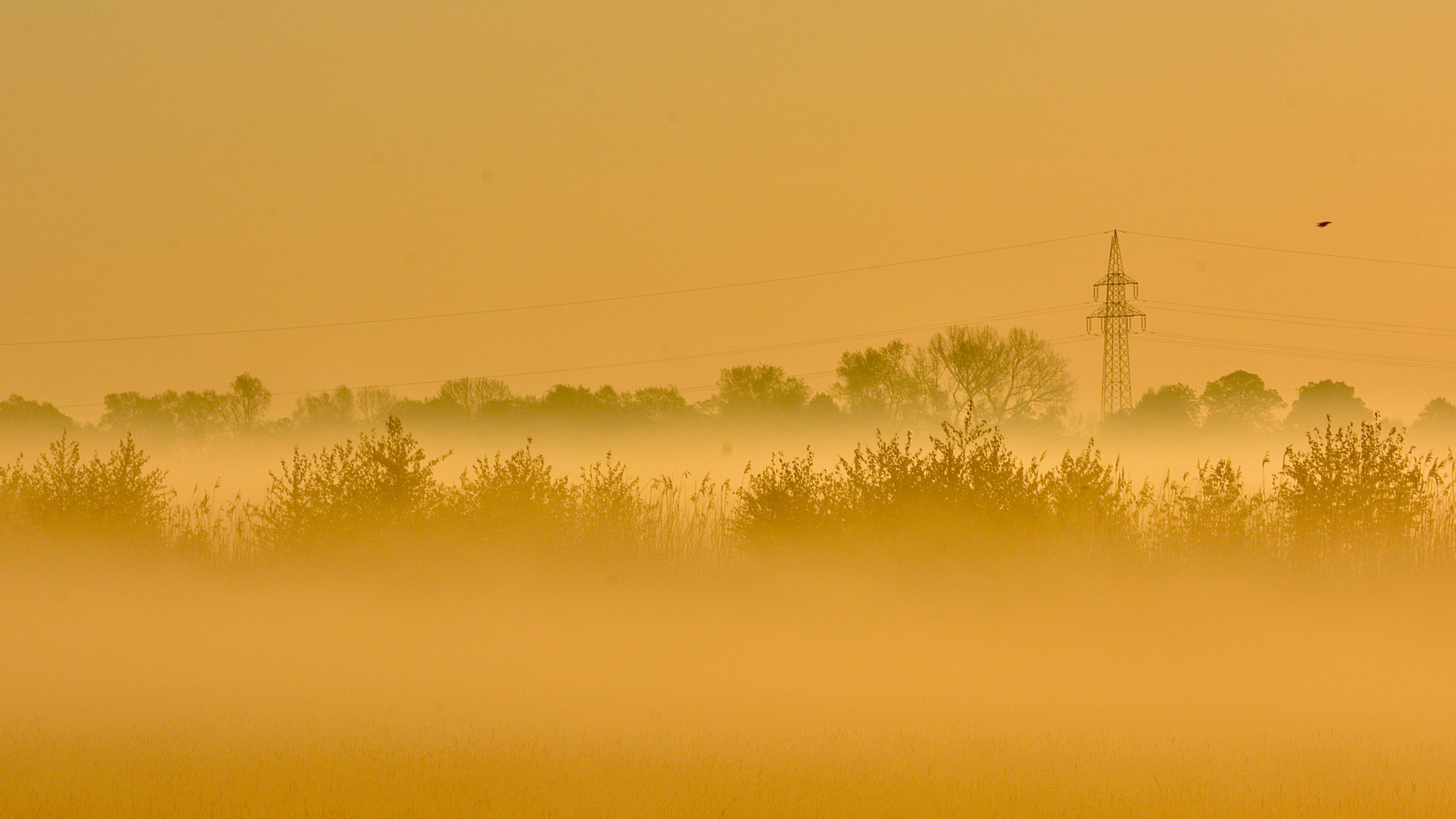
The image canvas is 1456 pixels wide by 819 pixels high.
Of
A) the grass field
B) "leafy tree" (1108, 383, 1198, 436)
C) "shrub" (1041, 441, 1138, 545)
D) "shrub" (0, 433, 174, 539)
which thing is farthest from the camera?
"leafy tree" (1108, 383, 1198, 436)

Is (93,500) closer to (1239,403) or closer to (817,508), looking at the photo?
(817,508)

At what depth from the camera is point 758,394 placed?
304 feet

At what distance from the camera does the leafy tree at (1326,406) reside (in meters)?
76.5

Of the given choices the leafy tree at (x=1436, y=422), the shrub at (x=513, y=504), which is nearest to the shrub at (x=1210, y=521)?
the shrub at (x=513, y=504)

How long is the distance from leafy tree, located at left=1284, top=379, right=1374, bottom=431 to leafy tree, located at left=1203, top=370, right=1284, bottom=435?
132 centimetres

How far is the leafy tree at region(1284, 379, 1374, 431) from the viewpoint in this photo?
76.5 m

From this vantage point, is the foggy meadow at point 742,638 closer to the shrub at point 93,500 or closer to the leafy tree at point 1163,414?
the shrub at point 93,500

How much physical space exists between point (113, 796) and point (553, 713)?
236 inches

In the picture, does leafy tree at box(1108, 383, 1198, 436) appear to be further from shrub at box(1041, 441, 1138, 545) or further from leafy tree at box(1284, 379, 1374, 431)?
shrub at box(1041, 441, 1138, 545)

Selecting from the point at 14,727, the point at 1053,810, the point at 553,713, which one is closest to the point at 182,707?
the point at 14,727

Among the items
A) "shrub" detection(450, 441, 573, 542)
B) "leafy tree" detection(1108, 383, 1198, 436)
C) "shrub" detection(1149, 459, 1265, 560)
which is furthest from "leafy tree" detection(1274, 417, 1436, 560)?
"leafy tree" detection(1108, 383, 1198, 436)

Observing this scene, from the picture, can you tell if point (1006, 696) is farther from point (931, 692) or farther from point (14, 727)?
point (14, 727)

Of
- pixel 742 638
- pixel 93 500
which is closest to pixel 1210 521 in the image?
pixel 742 638

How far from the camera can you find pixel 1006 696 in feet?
66.7
